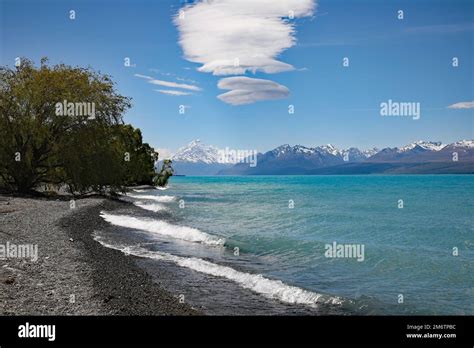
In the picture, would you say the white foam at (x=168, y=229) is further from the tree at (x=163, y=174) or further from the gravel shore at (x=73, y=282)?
the tree at (x=163, y=174)

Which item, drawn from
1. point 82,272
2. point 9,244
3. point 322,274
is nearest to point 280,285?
point 322,274

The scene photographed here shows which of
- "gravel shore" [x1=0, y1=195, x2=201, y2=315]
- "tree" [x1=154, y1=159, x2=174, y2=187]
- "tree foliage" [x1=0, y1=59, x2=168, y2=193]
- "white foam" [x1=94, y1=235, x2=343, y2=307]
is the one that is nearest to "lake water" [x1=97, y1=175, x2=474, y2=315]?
"white foam" [x1=94, y1=235, x2=343, y2=307]

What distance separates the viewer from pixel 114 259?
1922cm

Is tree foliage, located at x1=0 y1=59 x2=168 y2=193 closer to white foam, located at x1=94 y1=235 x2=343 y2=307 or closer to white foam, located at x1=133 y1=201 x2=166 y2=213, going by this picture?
white foam, located at x1=133 y1=201 x2=166 y2=213

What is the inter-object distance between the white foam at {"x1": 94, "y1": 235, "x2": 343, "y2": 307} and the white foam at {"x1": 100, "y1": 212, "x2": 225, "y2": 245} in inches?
256

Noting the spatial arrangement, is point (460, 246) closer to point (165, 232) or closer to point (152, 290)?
point (165, 232)

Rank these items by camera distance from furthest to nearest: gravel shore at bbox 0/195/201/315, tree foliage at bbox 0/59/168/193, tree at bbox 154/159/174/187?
tree at bbox 154/159/174/187 → tree foliage at bbox 0/59/168/193 → gravel shore at bbox 0/195/201/315

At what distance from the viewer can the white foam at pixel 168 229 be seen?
2912 centimetres

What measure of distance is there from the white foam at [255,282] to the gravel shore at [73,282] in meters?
2.14

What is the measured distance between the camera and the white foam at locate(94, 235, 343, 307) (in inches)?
575

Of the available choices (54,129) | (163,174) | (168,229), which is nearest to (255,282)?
(168,229)

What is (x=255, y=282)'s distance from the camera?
54.7 ft

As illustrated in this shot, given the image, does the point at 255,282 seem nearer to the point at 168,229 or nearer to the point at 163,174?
the point at 168,229

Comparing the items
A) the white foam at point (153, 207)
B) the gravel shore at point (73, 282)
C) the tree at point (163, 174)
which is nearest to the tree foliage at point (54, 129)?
the white foam at point (153, 207)
